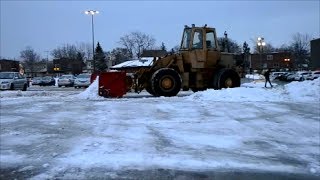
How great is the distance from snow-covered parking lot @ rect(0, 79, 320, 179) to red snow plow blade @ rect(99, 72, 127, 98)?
4.32m

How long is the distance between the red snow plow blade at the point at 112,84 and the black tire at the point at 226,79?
451 centimetres

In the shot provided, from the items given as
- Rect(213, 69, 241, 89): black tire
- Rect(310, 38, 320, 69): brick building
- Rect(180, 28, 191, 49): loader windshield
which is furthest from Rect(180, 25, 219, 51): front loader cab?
Rect(310, 38, 320, 69): brick building

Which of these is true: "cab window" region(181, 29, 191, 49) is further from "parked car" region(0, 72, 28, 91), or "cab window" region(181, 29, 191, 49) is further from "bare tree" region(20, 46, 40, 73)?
"bare tree" region(20, 46, 40, 73)

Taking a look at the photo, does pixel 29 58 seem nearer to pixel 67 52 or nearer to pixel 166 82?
pixel 67 52

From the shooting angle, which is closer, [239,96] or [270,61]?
[239,96]

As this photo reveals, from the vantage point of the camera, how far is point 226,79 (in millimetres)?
23594

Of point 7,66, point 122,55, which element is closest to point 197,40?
point 122,55

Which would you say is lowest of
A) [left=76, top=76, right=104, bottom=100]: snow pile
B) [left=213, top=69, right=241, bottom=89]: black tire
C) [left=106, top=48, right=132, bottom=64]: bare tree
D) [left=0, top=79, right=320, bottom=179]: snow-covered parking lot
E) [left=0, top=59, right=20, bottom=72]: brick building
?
[left=0, top=79, right=320, bottom=179]: snow-covered parking lot

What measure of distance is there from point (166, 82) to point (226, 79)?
3.18 metres

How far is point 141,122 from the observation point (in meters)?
13.2

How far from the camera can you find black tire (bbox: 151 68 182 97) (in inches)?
877

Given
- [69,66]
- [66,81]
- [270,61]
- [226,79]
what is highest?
[270,61]

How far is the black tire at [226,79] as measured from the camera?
23.3 meters

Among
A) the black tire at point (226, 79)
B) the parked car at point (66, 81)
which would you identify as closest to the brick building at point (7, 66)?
the parked car at point (66, 81)
